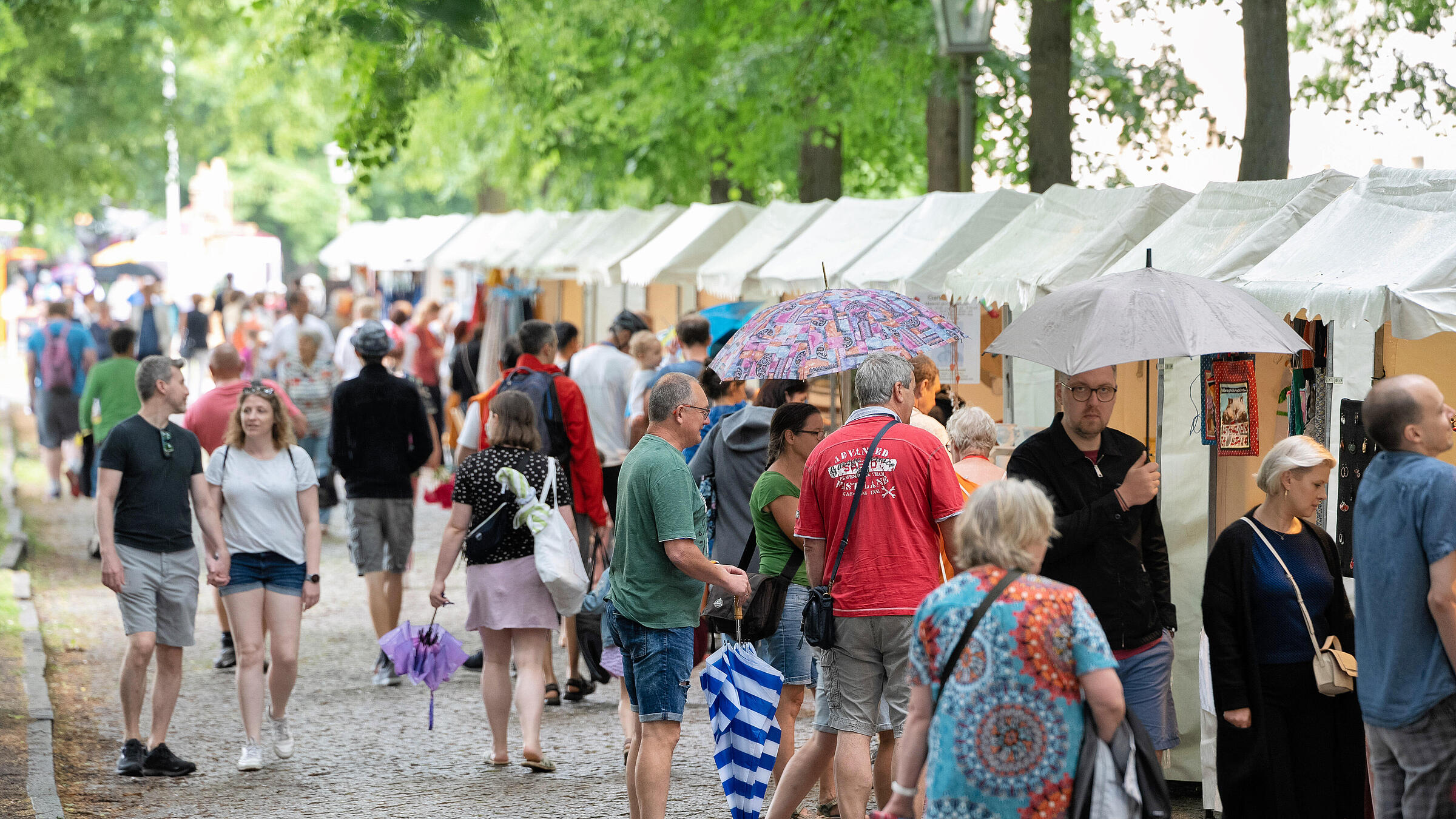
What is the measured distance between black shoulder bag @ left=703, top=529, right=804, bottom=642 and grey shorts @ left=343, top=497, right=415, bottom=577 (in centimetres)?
402

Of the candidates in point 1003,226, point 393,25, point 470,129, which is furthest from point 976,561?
point 470,129

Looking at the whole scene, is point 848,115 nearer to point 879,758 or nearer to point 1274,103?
point 1274,103

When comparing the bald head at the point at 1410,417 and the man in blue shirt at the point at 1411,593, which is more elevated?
the bald head at the point at 1410,417

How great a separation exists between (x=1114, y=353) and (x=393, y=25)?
295 centimetres

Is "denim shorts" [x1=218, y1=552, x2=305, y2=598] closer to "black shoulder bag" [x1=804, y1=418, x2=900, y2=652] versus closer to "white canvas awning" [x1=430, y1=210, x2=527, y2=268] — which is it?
"black shoulder bag" [x1=804, y1=418, x2=900, y2=652]

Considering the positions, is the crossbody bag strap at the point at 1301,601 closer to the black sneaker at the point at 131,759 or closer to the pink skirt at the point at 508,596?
the pink skirt at the point at 508,596

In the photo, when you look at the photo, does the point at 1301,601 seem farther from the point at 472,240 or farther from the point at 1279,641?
the point at 472,240

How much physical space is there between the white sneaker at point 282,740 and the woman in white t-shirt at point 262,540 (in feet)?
0.49

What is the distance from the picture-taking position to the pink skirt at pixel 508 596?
7.68 m

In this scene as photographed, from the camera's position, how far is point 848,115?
628 inches

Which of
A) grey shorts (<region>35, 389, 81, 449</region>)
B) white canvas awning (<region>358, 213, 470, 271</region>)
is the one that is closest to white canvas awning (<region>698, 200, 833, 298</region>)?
grey shorts (<region>35, 389, 81, 449</region>)

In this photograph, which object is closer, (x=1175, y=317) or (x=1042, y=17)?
(x=1175, y=317)

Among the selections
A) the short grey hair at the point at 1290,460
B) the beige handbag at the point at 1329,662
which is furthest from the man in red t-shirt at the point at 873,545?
the beige handbag at the point at 1329,662

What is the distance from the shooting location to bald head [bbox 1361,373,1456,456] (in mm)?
4699
